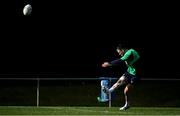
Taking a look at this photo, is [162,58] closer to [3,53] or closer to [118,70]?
[118,70]

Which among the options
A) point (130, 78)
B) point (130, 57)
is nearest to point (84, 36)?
point (130, 78)

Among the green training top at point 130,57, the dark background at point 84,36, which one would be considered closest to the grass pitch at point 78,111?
the green training top at point 130,57

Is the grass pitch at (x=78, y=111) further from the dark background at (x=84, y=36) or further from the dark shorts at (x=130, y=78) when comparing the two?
the dark background at (x=84, y=36)

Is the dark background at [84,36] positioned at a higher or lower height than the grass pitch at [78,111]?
higher

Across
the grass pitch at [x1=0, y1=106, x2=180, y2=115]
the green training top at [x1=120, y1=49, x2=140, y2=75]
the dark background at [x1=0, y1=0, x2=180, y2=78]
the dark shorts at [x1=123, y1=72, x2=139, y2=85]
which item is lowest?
the grass pitch at [x1=0, y1=106, x2=180, y2=115]

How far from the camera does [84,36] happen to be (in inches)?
1507

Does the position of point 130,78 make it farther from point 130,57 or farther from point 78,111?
point 78,111

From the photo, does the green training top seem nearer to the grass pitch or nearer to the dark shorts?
Result: the dark shorts

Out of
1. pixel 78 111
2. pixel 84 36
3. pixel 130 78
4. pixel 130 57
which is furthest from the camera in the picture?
pixel 84 36

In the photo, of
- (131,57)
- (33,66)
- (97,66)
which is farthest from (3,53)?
(131,57)

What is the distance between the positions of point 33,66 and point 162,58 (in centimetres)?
738

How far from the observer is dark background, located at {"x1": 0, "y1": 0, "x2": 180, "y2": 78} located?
123ft

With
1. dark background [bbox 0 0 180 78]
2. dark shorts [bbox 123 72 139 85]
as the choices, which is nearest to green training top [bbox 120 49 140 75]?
dark shorts [bbox 123 72 139 85]

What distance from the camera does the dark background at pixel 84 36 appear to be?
37.3 m
